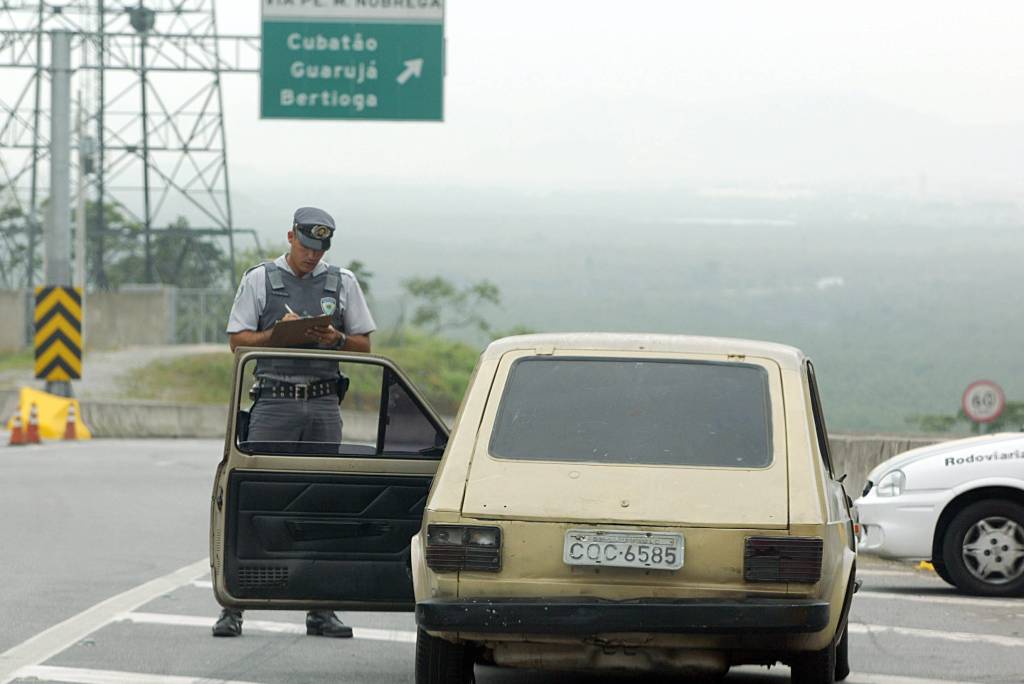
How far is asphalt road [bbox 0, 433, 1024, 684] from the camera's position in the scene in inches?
304

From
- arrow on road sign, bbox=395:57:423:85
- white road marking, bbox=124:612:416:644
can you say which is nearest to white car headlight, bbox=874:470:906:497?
white road marking, bbox=124:612:416:644

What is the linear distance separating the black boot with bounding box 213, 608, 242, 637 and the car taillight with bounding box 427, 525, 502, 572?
105 inches

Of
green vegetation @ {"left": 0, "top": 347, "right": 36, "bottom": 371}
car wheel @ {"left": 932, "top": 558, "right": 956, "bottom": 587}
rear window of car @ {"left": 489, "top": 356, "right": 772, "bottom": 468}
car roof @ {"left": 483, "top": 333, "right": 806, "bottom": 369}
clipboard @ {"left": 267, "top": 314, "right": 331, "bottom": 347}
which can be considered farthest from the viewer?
green vegetation @ {"left": 0, "top": 347, "right": 36, "bottom": 371}

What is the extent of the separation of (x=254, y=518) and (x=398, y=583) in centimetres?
66

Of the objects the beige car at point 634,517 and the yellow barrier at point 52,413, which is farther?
the yellow barrier at point 52,413

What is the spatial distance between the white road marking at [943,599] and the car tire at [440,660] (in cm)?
508

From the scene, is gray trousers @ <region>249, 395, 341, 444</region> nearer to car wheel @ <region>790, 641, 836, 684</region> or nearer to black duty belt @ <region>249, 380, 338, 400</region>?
black duty belt @ <region>249, 380, 338, 400</region>

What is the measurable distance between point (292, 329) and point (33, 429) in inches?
788

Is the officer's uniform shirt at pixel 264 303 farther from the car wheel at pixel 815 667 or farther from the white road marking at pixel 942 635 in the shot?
the white road marking at pixel 942 635

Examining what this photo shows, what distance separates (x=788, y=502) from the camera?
6.19 metres

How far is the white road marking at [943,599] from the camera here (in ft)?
35.6

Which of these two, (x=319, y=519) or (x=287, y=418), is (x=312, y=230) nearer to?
(x=287, y=418)

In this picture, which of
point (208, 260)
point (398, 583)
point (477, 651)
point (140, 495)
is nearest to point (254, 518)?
point (398, 583)

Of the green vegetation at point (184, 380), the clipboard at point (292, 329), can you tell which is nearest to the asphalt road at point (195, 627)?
the clipboard at point (292, 329)
